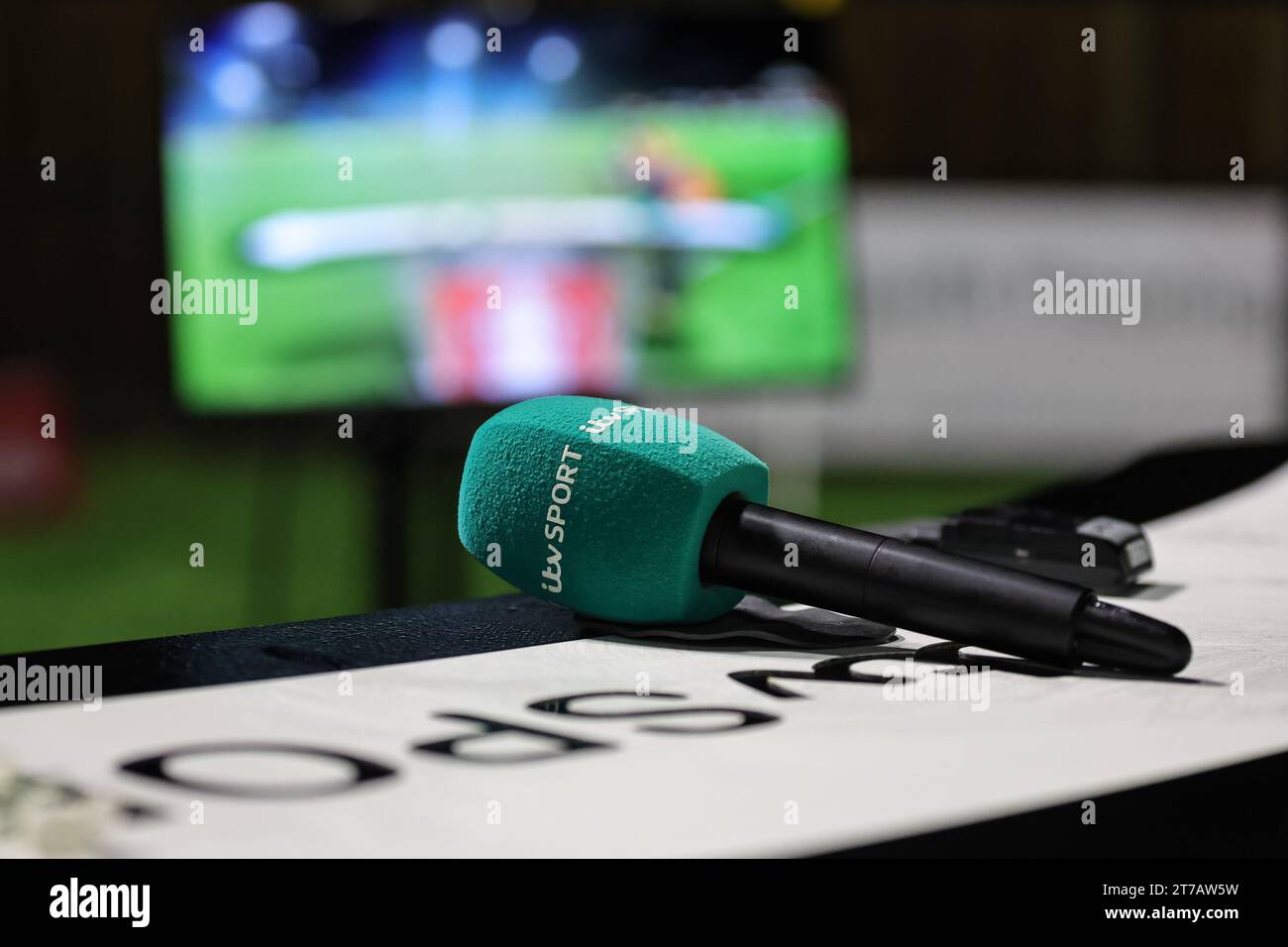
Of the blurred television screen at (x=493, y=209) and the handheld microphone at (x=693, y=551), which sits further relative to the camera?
the blurred television screen at (x=493, y=209)

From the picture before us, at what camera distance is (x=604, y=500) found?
29.1 inches

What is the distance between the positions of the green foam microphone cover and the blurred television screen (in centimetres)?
175

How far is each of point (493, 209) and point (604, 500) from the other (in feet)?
6.65

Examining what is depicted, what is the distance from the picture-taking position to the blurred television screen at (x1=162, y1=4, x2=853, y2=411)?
2.47 metres

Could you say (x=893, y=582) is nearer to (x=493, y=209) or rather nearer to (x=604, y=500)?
Result: (x=604, y=500)

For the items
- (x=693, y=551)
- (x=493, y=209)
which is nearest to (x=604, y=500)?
(x=693, y=551)

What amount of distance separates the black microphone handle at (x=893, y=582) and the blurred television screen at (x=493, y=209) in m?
1.83

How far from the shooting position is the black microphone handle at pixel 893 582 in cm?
68

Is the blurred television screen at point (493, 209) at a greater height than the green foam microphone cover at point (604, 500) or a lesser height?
greater

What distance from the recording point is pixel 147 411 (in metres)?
6.20

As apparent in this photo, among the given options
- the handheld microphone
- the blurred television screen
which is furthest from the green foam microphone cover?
the blurred television screen

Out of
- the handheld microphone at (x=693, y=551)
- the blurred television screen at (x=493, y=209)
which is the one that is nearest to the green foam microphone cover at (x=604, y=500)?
the handheld microphone at (x=693, y=551)

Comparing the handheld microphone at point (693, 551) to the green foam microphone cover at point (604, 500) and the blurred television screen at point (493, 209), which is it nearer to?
the green foam microphone cover at point (604, 500)

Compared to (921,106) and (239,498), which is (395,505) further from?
(921,106)
